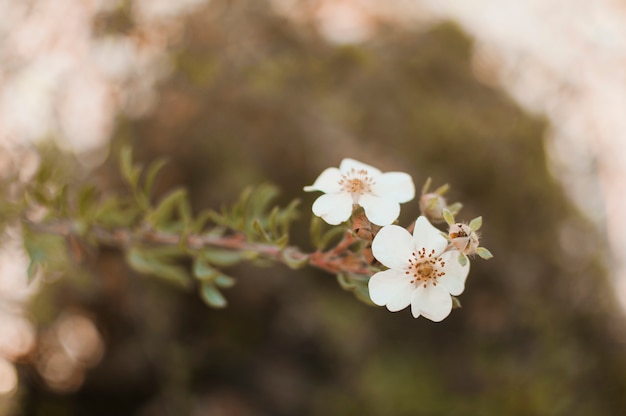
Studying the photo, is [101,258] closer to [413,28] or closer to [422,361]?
[422,361]

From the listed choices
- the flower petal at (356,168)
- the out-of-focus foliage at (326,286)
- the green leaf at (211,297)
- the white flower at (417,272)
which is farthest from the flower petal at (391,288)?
the out-of-focus foliage at (326,286)

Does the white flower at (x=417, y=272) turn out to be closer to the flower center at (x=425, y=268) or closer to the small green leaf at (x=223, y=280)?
the flower center at (x=425, y=268)

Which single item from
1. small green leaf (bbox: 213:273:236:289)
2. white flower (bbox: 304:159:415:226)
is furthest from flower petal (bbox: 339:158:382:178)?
small green leaf (bbox: 213:273:236:289)

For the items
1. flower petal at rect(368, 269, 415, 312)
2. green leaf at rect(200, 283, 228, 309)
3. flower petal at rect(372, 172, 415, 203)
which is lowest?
green leaf at rect(200, 283, 228, 309)

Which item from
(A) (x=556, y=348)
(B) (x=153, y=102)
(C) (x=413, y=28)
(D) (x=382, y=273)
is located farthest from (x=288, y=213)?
(C) (x=413, y=28)

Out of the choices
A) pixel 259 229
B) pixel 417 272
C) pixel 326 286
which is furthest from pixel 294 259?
pixel 326 286

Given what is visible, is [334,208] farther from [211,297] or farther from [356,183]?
[211,297]

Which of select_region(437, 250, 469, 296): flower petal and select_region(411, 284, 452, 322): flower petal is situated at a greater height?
select_region(437, 250, 469, 296): flower petal

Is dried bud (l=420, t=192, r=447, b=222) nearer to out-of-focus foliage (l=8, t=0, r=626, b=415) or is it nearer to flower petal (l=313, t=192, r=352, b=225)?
flower petal (l=313, t=192, r=352, b=225)

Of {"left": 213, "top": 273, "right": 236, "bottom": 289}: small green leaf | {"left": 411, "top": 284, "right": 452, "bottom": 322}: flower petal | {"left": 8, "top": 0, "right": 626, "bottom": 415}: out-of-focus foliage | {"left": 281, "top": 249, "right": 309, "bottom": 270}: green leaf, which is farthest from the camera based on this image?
{"left": 8, "top": 0, "right": 626, "bottom": 415}: out-of-focus foliage
